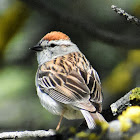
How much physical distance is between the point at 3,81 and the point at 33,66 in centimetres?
33

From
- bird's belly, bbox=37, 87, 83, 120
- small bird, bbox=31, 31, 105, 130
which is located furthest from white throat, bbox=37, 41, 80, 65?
bird's belly, bbox=37, 87, 83, 120

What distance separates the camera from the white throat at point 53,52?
3273 millimetres

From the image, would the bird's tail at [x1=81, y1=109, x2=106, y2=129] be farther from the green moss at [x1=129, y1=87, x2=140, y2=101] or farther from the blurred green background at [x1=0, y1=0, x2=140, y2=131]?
the blurred green background at [x1=0, y1=0, x2=140, y2=131]

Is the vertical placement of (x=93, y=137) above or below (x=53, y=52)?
above

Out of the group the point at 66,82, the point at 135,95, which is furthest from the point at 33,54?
the point at 135,95

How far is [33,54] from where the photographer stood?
3.88m

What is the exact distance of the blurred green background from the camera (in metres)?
3.57

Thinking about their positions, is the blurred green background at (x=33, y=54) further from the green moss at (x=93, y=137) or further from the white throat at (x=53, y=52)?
the green moss at (x=93, y=137)

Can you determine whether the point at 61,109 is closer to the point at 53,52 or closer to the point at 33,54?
the point at 53,52

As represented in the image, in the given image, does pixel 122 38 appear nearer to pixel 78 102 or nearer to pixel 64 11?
pixel 64 11

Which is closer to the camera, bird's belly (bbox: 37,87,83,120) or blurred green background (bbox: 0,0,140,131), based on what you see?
bird's belly (bbox: 37,87,83,120)

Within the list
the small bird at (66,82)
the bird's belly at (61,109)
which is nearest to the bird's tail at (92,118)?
the small bird at (66,82)

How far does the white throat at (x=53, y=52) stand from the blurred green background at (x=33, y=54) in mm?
169

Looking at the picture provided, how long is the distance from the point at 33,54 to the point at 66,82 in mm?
1137
